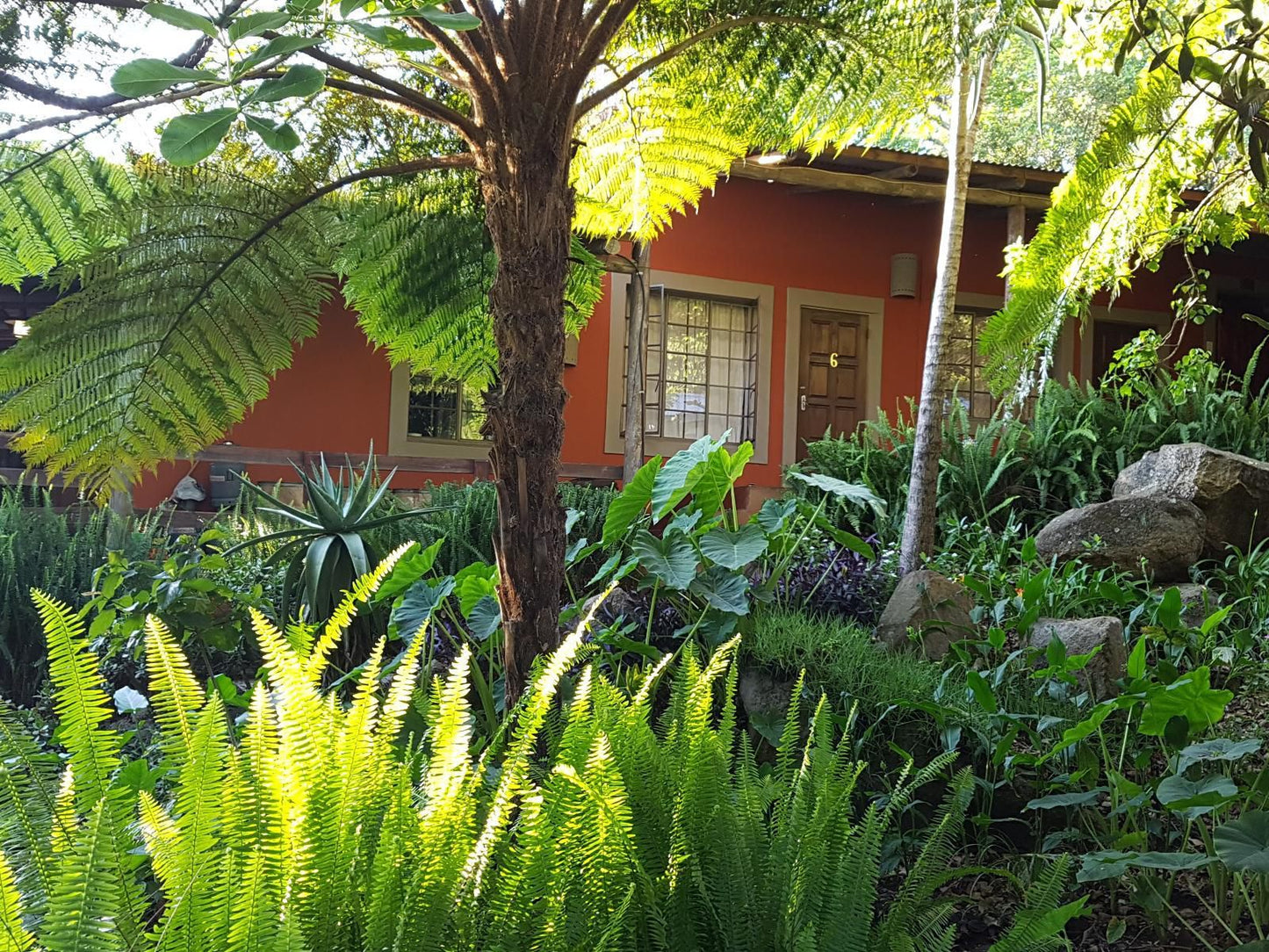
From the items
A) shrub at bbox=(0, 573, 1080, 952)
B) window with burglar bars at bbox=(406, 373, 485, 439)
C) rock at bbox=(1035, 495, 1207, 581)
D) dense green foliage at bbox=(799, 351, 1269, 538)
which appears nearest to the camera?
shrub at bbox=(0, 573, 1080, 952)

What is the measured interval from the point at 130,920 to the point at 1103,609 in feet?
12.3

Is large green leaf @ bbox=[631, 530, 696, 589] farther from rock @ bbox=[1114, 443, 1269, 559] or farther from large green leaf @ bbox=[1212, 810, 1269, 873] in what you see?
rock @ bbox=[1114, 443, 1269, 559]

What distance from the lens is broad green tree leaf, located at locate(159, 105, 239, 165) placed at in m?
0.82

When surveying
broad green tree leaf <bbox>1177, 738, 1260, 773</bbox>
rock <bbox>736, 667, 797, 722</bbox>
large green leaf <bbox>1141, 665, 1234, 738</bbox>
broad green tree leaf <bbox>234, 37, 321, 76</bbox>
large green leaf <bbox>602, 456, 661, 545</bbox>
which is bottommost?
rock <bbox>736, 667, 797, 722</bbox>

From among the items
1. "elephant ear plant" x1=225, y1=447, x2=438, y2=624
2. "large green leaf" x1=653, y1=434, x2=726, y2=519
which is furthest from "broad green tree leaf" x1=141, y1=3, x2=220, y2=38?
"elephant ear plant" x1=225, y1=447, x2=438, y2=624

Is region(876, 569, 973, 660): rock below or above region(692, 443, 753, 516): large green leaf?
below

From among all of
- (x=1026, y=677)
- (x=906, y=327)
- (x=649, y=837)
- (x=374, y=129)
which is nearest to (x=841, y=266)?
(x=906, y=327)

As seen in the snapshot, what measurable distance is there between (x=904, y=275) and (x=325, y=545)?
7.22m

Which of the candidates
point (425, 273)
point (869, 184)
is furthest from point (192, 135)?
point (869, 184)

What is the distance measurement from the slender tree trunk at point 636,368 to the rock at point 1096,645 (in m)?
4.86

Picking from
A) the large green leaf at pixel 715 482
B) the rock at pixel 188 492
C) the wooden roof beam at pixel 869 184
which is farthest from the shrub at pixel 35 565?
the wooden roof beam at pixel 869 184

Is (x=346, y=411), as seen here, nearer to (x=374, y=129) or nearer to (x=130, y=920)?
(x=374, y=129)

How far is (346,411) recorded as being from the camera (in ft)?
28.2

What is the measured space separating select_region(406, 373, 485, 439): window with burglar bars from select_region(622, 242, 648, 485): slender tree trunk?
4.82 ft
